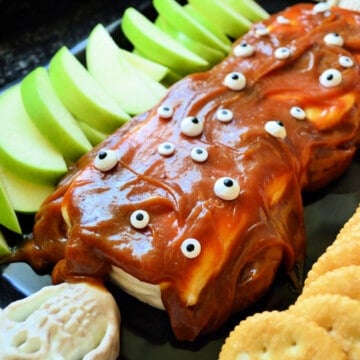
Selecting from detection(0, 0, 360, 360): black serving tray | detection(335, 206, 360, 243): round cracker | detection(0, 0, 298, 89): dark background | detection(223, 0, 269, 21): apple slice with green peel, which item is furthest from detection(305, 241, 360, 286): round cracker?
detection(0, 0, 298, 89): dark background

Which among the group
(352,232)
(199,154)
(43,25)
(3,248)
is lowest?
(352,232)

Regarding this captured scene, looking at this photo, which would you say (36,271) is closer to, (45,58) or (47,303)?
(47,303)

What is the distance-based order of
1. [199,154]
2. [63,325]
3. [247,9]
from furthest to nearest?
1. [247,9]
2. [199,154]
3. [63,325]

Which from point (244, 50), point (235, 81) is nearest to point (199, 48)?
point (244, 50)

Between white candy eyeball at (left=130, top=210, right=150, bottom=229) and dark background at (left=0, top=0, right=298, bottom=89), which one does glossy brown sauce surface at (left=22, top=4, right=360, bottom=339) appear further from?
dark background at (left=0, top=0, right=298, bottom=89)

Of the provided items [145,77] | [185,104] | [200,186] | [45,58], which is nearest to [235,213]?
[200,186]

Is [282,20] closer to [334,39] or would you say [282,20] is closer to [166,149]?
[334,39]
